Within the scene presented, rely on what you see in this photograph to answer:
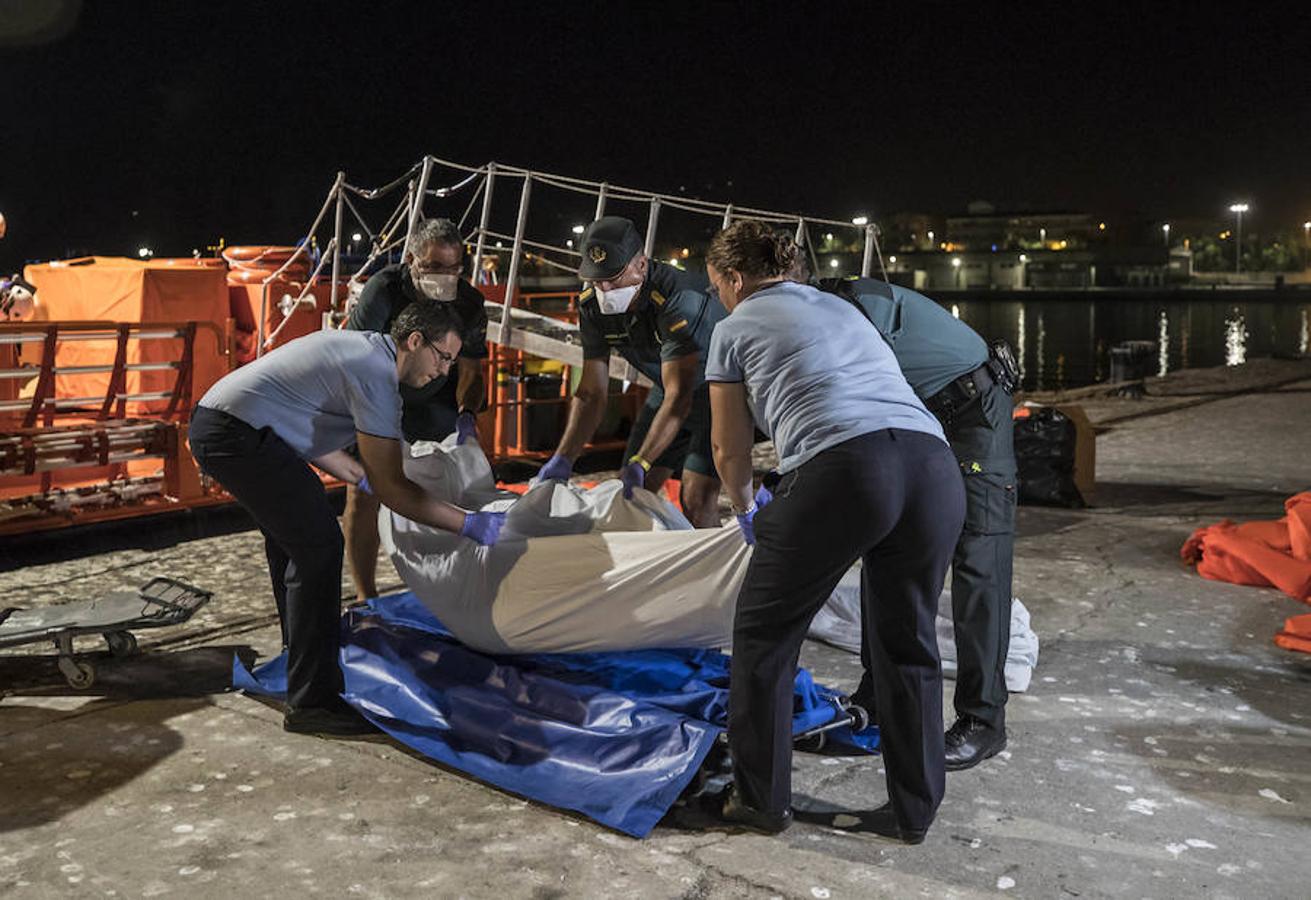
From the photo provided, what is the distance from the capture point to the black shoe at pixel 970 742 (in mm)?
3936

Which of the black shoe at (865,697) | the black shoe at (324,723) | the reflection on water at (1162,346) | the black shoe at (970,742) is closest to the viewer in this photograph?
the black shoe at (970,742)

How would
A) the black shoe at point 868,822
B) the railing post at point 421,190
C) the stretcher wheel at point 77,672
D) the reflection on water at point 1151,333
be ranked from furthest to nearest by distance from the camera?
1. the reflection on water at point 1151,333
2. the railing post at point 421,190
3. the stretcher wheel at point 77,672
4. the black shoe at point 868,822

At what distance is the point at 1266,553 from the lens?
6234mm

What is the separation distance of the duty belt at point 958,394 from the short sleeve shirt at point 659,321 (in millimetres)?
1246

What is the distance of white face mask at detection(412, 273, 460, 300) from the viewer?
538cm

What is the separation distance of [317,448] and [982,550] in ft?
7.23

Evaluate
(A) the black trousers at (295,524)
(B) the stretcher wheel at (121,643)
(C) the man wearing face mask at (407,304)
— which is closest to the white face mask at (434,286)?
(C) the man wearing face mask at (407,304)

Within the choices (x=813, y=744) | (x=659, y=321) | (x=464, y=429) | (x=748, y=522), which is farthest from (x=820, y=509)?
(x=464, y=429)

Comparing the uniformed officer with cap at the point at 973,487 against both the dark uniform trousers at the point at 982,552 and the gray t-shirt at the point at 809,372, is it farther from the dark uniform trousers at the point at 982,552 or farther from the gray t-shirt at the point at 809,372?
the gray t-shirt at the point at 809,372

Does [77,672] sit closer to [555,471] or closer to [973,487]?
[555,471]

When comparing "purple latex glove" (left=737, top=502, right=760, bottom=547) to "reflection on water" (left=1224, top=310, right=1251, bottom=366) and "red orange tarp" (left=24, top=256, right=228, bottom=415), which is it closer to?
"red orange tarp" (left=24, top=256, right=228, bottom=415)

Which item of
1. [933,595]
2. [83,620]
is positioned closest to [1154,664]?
[933,595]

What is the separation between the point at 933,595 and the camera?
3367 millimetres

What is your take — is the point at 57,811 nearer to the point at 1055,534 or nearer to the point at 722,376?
the point at 722,376
